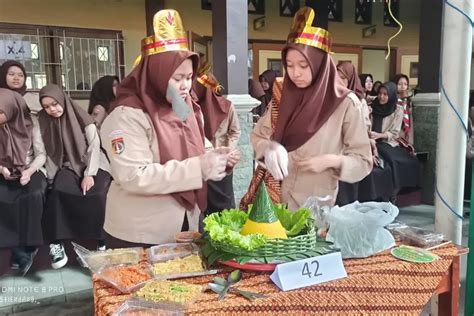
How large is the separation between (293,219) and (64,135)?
2.12 metres

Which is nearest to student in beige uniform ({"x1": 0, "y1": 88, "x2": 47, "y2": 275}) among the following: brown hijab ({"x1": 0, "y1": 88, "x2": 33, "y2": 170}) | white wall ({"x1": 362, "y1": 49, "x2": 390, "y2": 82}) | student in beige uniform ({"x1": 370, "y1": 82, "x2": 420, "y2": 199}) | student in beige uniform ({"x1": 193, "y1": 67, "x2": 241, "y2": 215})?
brown hijab ({"x1": 0, "y1": 88, "x2": 33, "y2": 170})

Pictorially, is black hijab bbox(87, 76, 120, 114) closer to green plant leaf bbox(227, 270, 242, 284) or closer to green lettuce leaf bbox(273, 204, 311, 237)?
green lettuce leaf bbox(273, 204, 311, 237)

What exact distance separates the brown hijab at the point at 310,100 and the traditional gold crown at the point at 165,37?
0.40 meters

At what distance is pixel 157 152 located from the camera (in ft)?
4.85

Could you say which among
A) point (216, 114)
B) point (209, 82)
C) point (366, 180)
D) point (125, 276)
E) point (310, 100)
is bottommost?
point (366, 180)

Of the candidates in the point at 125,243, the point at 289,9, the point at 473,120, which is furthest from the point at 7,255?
the point at 289,9

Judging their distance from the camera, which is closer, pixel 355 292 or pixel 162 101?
pixel 355 292

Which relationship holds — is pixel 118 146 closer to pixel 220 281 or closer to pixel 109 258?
pixel 109 258

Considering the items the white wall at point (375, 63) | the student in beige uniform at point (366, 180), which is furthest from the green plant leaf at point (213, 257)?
the white wall at point (375, 63)

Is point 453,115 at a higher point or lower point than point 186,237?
higher

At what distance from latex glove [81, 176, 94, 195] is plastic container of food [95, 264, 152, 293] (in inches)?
73.9

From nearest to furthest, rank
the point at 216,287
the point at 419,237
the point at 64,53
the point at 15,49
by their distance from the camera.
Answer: the point at 216,287 → the point at 419,237 → the point at 15,49 → the point at 64,53

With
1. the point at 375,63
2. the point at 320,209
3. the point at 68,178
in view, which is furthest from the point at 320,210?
the point at 375,63

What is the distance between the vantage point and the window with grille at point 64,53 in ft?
16.7
